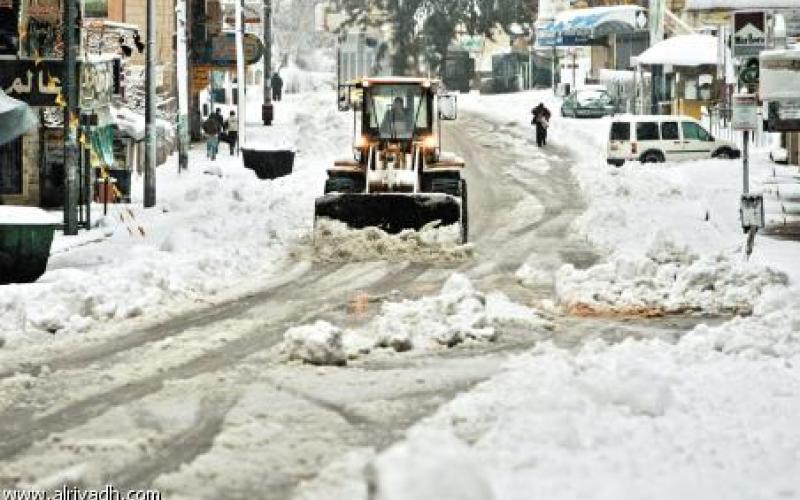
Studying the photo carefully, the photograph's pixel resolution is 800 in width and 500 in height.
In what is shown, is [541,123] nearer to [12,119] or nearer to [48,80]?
[48,80]

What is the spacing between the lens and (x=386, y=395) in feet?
35.6

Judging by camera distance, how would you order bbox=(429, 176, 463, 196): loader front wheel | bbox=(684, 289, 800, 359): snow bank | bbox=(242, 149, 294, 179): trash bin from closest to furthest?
bbox=(684, 289, 800, 359): snow bank
bbox=(429, 176, 463, 196): loader front wheel
bbox=(242, 149, 294, 179): trash bin

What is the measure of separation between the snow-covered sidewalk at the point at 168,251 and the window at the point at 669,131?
9810 mm

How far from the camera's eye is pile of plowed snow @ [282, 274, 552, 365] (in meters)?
12.3

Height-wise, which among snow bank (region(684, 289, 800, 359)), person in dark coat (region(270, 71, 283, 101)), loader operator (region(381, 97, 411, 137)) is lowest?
snow bank (region(684, 289, 800, 359))

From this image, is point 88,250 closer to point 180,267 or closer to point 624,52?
point 180,267

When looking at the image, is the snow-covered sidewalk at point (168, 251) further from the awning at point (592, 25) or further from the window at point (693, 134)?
the awning at point (592, 25)

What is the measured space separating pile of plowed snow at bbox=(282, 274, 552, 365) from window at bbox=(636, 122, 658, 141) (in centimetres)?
2608

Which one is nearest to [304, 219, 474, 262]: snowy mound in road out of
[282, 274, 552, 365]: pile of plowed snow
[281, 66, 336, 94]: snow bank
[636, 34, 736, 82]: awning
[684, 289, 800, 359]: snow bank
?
[282, 274, 552, 365]: pile of plowed snow

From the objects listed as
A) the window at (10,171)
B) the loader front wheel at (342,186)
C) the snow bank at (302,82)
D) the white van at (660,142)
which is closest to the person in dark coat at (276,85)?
the snow bank at (302,82)

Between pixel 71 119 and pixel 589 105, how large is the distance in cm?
3954

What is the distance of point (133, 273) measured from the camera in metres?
16.9

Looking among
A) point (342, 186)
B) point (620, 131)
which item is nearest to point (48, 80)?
point (342, 186)

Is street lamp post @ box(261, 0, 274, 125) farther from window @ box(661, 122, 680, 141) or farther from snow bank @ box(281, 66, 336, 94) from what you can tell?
snow bank @ box(281, 66, 336, 94)
